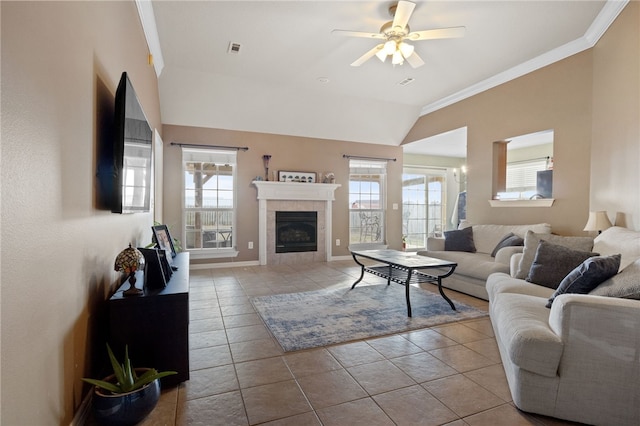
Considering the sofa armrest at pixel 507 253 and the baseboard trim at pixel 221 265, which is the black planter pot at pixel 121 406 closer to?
the sofa armrest at pixel 507 253

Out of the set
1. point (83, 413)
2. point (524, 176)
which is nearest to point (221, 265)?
point (83, 413)

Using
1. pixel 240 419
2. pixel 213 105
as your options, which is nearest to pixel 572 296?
pixel 240 419

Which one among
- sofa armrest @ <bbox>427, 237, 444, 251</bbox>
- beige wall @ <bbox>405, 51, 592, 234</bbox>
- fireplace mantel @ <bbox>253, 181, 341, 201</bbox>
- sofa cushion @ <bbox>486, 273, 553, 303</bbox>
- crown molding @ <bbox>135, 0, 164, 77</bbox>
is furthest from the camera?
fireplace mantel @ <bbox>253, 181, 341, 201</bbox>

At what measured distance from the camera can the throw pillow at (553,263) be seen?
102 inches

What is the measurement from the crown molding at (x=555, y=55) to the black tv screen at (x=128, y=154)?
4403 mm

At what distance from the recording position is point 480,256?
4203mm

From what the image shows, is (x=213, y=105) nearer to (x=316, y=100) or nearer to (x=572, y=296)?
(x=316, y=100)

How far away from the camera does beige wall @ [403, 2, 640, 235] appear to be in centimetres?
305

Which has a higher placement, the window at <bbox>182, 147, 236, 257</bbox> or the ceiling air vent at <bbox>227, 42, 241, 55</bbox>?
the ceiling air vent at <bbox>227, 42, 241, 55</bbox>

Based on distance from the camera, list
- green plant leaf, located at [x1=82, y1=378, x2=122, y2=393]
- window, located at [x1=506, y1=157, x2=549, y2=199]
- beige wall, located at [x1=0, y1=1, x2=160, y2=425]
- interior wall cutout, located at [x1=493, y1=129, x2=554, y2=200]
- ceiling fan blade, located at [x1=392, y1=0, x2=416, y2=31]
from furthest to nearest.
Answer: window, located at [x1=506, y1=157, x2=549, y2=199]
interior wall cutout, located at [x1=493, y1=129, x2=554, y2=200]
ceiling fan blade, located at [x1=392, y1=0, x2=416, y2=31]
green plant leaf, located at [x1=82, y1=378, x2=122, y2=393]
beige wall, located at [x1=0, y1=1, x2=160, y2=425]

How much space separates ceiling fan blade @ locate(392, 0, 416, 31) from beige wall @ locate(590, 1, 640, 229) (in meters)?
2.08

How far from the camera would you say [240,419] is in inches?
64.7

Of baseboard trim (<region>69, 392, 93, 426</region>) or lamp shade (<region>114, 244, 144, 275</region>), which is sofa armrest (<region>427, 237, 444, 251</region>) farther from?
baseboard trim (<region>69, 392, 93, 426</region>)

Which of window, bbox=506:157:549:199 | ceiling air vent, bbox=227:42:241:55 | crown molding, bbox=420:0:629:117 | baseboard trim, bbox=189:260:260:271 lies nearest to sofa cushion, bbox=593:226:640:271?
crown molding, bbox=420:0:629:117
